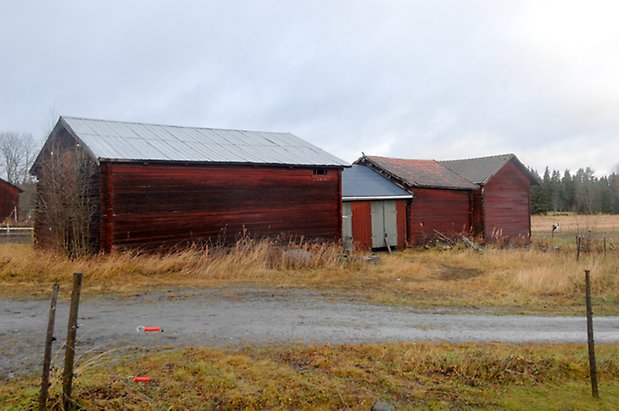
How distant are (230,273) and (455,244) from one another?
608 inches

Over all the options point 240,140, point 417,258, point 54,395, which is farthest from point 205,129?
point 54,395

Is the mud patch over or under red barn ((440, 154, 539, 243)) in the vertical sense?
under

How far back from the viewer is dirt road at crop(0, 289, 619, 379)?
6828 millimetres

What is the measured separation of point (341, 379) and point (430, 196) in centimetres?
2097

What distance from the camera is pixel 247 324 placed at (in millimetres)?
8055

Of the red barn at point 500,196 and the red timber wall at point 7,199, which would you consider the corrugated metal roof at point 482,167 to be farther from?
the red timber wall at point 7,199

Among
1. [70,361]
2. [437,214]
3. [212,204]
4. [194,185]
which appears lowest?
[70,361]

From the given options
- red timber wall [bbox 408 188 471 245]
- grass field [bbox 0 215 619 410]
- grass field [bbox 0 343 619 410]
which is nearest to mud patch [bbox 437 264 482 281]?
grass field [bbox 0 215 619 410]

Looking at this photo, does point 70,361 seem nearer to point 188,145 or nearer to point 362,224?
point 188,145

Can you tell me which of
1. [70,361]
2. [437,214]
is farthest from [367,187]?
[70,361]

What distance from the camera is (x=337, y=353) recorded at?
645cm

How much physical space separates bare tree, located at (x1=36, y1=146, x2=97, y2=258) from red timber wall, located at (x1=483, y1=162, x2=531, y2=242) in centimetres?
2103

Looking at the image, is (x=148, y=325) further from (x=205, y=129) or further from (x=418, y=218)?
(x=418, y=218)

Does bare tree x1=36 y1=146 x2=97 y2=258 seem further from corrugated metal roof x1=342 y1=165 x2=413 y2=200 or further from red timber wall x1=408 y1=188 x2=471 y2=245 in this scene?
red timber wall x1=408 y1=188 x2=471 y2=245
